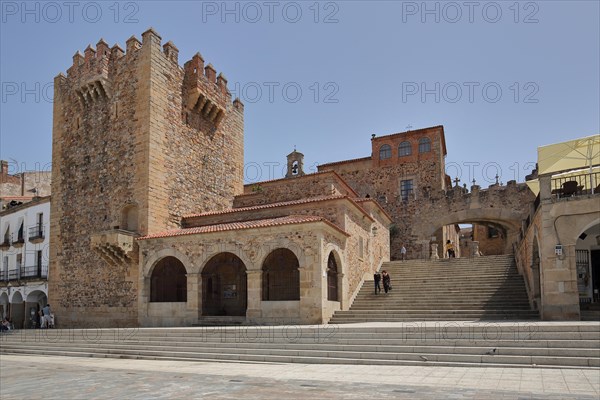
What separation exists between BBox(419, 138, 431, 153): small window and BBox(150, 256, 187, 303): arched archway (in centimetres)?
1816

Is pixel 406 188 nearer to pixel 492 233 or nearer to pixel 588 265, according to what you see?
pixel 492 233

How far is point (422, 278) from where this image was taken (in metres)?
20.3

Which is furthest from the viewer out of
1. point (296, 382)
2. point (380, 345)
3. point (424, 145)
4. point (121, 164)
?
point (424, 145)

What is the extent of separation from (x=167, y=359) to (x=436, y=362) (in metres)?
6.90

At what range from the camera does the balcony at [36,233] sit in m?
28.0

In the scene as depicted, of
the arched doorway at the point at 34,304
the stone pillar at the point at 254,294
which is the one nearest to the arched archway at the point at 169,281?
the stone pillar at the point at 254,294

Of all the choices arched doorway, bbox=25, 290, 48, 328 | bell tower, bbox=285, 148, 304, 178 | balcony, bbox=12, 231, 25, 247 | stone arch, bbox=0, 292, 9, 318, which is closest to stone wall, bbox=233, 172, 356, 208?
bell tower, bbox=285, 148, 304, 178

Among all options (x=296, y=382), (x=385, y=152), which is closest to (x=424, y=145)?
(x=385, y=152)

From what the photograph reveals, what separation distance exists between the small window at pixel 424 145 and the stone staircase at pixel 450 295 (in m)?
11.3

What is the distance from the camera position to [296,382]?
A: 8594 millimetres

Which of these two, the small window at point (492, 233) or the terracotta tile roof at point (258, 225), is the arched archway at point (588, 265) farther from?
the small window at point (492, 233)

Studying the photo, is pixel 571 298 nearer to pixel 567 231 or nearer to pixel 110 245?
pixel 567 231

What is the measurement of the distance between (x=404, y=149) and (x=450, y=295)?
16.5 metres

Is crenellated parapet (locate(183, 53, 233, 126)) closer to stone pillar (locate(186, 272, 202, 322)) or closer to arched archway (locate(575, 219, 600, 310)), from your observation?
stone pillar (locate(186, 272, 202, 322))
